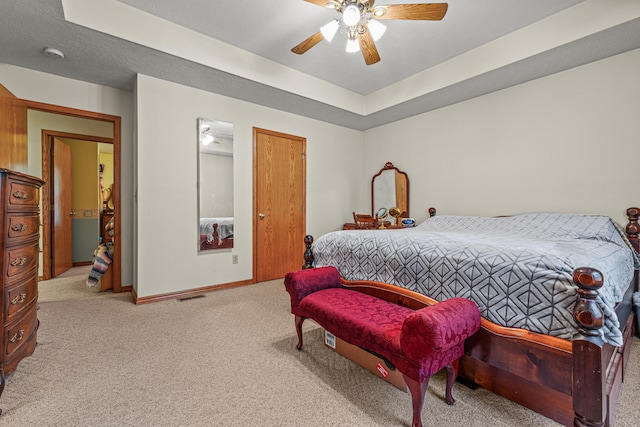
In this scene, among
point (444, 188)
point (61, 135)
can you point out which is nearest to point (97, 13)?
point (61, 135)

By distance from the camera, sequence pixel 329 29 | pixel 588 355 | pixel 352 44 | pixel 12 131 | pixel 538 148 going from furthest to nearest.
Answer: pixel 538 148
pixel 12 131
pixel 352 44
pixel 329 29
pixel 588 355

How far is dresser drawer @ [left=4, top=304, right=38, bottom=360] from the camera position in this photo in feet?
4.98

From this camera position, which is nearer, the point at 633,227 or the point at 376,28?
the point at 376,28

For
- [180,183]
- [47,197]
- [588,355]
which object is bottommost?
[588,355]

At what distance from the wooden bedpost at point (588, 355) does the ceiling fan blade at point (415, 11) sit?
6.00 feet

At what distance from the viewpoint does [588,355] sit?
3.61ft

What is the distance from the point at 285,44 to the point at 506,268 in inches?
114

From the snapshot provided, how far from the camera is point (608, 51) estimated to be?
2.57 m

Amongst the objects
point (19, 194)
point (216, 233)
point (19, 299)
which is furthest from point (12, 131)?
point (216, 233)

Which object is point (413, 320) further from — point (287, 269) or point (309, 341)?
point (287, 269)

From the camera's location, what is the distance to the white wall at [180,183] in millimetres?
3068

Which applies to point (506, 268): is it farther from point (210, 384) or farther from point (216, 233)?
point (216, 233)

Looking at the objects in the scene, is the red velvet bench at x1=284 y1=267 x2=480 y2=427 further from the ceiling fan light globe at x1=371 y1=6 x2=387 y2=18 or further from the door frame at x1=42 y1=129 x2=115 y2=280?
the door frame at x1=42 y1=129 x2=115 y2=280

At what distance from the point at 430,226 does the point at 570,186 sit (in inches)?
55.1
